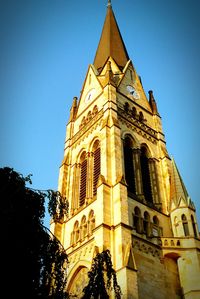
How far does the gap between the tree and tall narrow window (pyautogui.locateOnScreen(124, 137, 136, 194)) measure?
A: 13.5 metres

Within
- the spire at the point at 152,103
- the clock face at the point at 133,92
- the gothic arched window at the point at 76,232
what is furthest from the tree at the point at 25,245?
the spire at the point at 152,103

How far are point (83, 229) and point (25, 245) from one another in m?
13.7

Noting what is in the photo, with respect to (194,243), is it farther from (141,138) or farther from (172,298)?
(141,138)

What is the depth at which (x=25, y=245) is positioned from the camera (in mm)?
10859

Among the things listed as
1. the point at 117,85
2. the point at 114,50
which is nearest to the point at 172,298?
the point at 117,85

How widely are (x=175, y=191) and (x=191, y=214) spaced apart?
2380 millimetres

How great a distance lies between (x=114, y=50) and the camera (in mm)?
39875

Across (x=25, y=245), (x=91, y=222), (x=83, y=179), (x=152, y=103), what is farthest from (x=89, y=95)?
(x=25, y=245)

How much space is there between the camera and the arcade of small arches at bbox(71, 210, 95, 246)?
2351cm

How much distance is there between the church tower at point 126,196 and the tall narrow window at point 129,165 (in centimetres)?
8

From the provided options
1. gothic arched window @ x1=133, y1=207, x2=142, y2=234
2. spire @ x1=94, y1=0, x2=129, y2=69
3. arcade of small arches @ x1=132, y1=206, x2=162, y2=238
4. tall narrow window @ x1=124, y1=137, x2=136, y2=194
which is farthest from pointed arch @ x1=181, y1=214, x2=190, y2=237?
spire @ x1=94, y1=0, x2=129, y2=69

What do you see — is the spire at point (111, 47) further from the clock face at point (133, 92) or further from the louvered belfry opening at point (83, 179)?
the louvered belfry opening at point (83, 179)

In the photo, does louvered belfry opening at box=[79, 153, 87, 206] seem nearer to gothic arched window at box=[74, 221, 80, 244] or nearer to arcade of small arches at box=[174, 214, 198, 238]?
gothic arched window at box=[74, 221, 80, 244]

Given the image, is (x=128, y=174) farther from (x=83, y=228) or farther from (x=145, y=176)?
(x=83, y=228)
